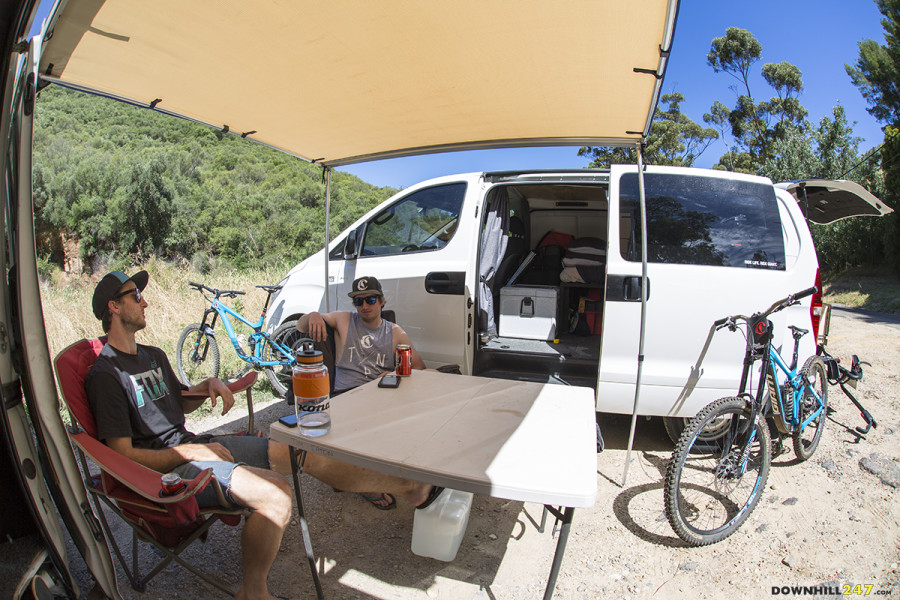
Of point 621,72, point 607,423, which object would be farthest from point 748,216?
point 607,423

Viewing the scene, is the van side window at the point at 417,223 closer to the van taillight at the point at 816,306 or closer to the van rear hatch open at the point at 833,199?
the van rear hatch open at the point at 833,199

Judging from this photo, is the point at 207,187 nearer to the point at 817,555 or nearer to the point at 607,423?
the point at 607,423

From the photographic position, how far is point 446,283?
3.87 m

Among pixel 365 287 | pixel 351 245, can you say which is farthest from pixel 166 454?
pixel 351 245

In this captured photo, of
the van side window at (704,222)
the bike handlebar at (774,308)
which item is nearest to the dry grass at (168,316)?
the van side window at (704,222)

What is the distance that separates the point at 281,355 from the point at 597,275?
312 centimetres

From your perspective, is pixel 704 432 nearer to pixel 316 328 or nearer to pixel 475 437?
pixel 475 437

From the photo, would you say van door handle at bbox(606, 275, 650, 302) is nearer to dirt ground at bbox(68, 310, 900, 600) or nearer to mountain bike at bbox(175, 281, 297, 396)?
dirt ground at bbox(68, 310, 900, 600)

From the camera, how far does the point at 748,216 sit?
11.1 ft

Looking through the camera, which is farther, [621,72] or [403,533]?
[403,533]

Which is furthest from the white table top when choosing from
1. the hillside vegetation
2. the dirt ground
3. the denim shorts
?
the hillside vegetation

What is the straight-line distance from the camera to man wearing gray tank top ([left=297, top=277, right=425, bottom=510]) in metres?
3.13

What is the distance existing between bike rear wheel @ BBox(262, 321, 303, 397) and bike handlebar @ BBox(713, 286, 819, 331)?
11.9ft

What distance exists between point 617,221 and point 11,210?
307 centimetres
